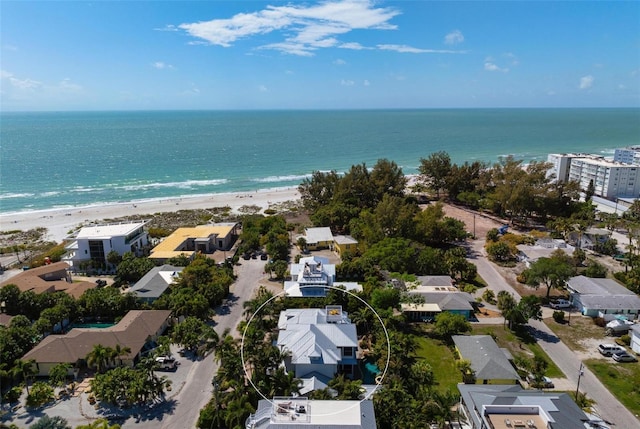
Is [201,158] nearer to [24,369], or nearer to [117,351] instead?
[117,351]

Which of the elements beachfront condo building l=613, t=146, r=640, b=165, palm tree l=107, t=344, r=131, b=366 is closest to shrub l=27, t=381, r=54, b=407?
palm tree l=107, t=344, r=131, b=366

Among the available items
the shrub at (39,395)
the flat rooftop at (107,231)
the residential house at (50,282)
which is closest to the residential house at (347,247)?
the flat rooftop at (107,231)

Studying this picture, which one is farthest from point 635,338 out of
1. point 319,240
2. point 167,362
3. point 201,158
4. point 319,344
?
point 201,158

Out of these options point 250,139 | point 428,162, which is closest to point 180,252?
point 428,162

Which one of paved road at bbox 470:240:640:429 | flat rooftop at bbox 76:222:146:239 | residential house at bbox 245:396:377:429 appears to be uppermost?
flat rooftop at bbox 76:222:146:239

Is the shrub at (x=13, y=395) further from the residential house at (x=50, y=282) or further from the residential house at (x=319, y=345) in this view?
the residential house at (x=319, y=345)

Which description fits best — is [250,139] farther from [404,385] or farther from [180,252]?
[404,385]

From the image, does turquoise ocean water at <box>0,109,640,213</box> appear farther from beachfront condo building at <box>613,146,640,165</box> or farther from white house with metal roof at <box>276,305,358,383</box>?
white house with metal roof at <box>276,305,358,383</box>
